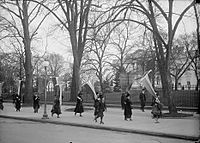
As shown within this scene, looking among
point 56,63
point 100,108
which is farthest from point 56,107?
point 56,63

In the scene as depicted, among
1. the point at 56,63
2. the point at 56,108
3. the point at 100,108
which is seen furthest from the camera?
the point at 56,63

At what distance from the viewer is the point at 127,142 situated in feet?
30.1

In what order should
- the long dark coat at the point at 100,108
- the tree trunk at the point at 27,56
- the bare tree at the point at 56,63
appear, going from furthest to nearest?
1. the bare tree at the point at 56,63
2. the tree trunk at the point at 27,56
3. the long dark coat at the point at 100,108

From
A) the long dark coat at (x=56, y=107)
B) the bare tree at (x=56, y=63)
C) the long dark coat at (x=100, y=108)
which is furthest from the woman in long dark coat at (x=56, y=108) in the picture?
the bare tree at (x=56, y=63)

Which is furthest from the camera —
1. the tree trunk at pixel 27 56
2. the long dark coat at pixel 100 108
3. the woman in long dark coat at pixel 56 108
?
the tree trunk at pixel 27 56

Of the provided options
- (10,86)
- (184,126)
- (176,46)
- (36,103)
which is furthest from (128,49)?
(184,126)

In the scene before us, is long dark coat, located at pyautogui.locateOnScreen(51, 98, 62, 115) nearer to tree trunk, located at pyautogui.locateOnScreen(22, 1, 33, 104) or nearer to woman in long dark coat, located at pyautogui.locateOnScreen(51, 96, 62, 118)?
woman in long dark coat, located at pyautogui.locateOnScreen(51, 96, 62, 118)

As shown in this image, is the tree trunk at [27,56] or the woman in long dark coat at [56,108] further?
the tree trunk at [27,56]

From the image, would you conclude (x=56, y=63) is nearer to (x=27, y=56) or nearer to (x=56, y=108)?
(x=27, y=56)

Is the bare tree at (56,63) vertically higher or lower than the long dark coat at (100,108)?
higher

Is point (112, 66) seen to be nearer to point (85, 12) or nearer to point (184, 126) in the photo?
point (85, 12)

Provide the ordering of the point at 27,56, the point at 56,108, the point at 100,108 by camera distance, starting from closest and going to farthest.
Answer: the point at 100,108
the point at 56,108
the point at 27,56

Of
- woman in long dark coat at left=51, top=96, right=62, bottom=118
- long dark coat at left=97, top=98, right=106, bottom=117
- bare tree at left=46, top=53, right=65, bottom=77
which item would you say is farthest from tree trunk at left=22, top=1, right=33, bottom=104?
bare tree at left=46, top=53, right=65, bottom=77

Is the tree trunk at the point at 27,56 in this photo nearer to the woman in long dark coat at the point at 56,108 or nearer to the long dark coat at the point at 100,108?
the woman in long dark coat at the point at 56,108
